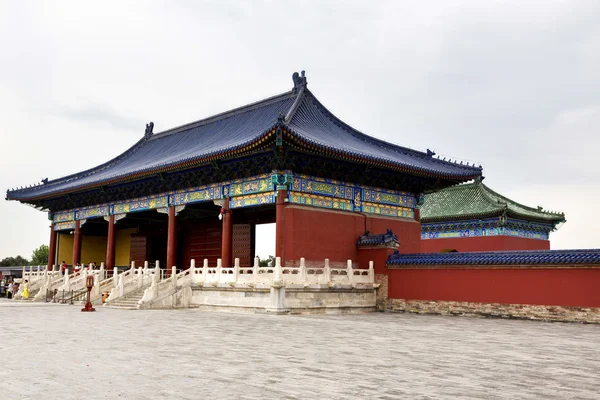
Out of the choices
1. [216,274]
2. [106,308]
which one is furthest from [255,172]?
[106,308]

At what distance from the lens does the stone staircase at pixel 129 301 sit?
848 inches

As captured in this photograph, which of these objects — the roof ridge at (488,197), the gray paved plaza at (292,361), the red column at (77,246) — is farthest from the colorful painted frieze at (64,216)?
the roof ridge at (488,197)

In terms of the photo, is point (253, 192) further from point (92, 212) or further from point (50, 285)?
point (92, 212)

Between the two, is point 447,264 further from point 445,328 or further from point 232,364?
point 232,364

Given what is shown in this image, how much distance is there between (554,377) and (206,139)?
907 inches

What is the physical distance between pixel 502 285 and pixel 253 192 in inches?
363

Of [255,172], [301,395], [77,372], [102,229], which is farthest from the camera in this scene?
[102,229]

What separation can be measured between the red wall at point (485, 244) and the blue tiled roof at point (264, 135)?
27.2 feet

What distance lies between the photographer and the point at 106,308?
2150 cm

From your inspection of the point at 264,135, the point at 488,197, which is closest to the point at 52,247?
the point at 264,135

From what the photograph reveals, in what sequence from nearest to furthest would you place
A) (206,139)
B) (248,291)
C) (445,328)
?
(445,328) < (248,291) < (206,139)

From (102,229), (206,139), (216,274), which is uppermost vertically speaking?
(206,139)

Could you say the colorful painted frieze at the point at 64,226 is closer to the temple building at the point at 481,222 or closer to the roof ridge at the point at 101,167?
the roof ridge at the point at 101,167

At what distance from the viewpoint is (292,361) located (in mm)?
8922
